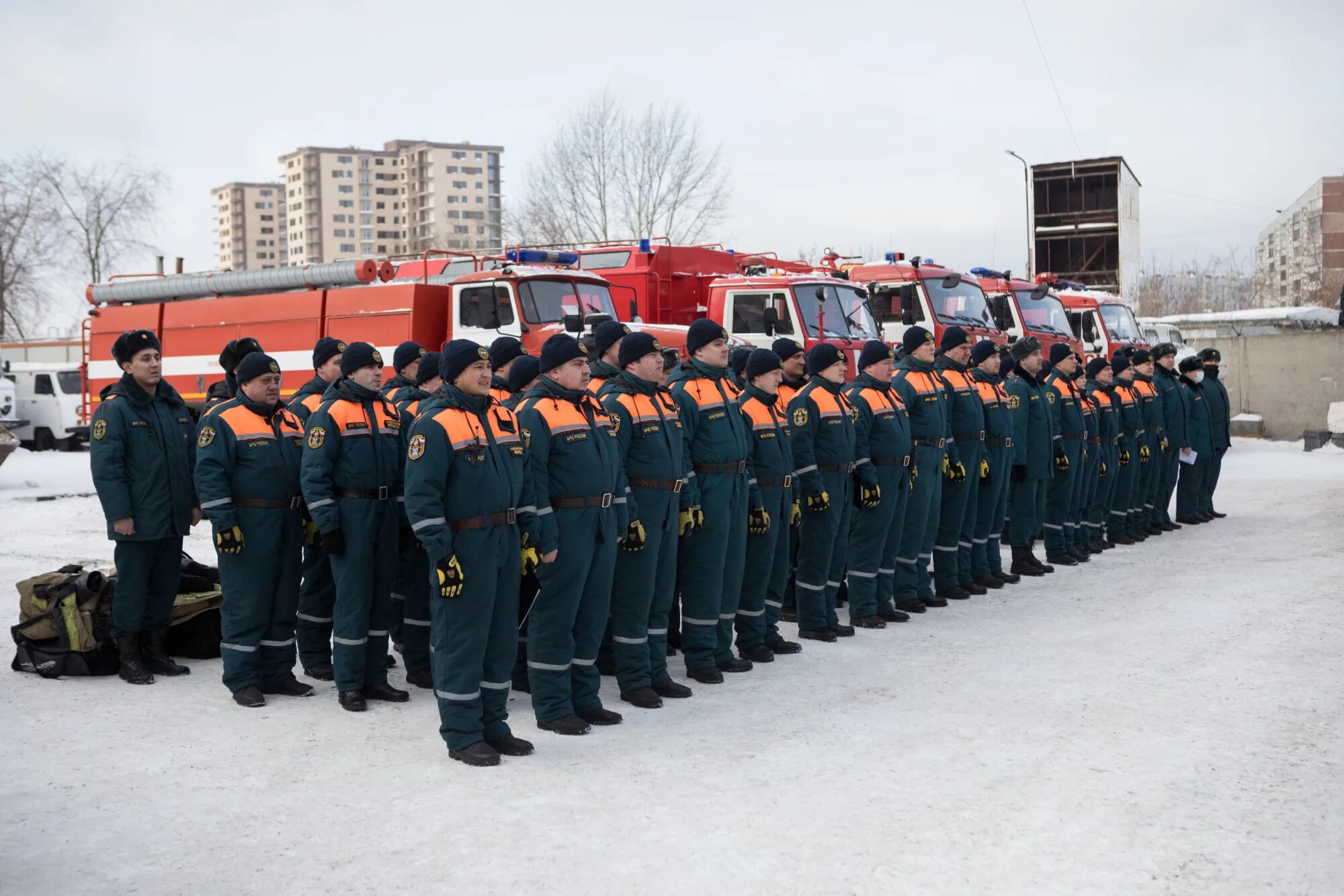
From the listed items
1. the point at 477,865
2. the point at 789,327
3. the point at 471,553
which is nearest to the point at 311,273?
the point at 789,327

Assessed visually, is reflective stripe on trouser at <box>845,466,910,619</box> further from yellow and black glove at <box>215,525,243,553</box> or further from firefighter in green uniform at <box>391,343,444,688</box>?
yellow and black glove at <box>215,525,243,553</box>

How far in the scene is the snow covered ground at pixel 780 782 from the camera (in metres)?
4.35

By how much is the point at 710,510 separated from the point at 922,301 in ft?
28.9

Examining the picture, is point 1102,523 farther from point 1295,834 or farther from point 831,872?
point 831,872

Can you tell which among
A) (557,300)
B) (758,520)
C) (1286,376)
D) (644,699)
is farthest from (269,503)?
(1286,376)

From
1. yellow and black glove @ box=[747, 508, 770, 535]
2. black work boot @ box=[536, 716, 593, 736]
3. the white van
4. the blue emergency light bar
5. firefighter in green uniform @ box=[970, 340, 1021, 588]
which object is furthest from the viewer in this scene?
the white van

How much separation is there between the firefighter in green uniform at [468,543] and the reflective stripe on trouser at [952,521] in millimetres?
5039

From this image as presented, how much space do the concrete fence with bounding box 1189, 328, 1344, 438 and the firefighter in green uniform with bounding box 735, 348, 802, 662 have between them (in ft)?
74.5

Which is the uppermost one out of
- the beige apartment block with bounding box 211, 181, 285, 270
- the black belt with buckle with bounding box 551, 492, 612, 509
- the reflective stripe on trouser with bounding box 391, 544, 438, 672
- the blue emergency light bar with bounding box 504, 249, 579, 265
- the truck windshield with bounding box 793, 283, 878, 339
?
the beige apartment block with bounding box 211, 181, 285, 270

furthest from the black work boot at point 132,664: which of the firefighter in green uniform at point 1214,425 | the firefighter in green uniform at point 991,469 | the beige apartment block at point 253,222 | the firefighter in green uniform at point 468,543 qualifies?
the beige apartment block at point 253,222

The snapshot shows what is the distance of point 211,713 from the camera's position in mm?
6598

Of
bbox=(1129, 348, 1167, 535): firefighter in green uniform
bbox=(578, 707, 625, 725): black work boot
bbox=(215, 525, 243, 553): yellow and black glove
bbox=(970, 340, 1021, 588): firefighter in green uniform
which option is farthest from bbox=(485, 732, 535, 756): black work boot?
bbox=(1129, 348, 1167, 535): firefighter in green uniform

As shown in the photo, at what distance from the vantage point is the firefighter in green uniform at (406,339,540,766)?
5656 millimetres

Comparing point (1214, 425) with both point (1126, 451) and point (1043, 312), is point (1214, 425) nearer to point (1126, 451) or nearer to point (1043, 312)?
point (1126, 451)
